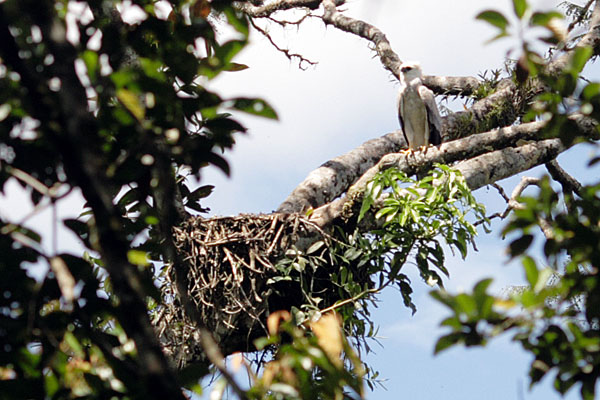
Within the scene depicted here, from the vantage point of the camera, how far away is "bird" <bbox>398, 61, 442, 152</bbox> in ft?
22.2

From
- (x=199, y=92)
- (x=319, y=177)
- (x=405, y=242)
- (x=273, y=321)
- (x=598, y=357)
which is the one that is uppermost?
(x=319, y=177)

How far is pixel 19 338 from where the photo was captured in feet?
5.57

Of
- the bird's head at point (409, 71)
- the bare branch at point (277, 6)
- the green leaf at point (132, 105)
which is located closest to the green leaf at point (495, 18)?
the green leaf at point (132, 105)

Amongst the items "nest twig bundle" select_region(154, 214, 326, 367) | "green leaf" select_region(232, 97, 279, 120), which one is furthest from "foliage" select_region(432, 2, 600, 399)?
"nest twig bundle" select_region(154, 214, 326, 367)

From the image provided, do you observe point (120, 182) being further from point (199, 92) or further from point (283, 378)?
A: point (283, 378)

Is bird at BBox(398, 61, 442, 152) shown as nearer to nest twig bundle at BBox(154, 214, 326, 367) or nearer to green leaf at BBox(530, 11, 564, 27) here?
nest twig bundle at BBox(154, 214, 326, 367)

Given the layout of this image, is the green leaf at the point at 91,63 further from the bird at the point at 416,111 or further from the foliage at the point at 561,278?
the bird at the point at 416,111

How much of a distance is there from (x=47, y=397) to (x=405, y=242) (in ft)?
10.4

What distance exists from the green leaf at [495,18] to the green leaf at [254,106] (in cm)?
47

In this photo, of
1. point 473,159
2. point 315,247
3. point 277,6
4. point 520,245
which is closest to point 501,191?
point 473,159

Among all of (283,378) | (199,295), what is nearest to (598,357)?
(283,378)

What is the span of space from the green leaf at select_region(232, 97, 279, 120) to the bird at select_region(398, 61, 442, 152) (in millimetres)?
4790

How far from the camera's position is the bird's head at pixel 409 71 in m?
7.33

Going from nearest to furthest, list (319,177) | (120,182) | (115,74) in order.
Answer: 1. (115,74)
2. (120,182)
3. (319,177)
